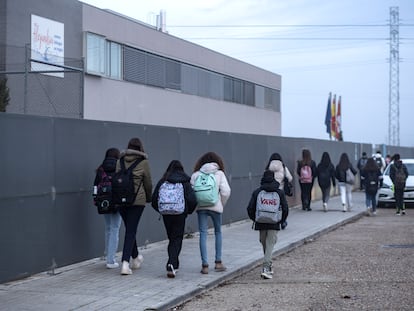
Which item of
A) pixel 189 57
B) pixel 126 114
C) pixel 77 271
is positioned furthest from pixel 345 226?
pixel 189 57

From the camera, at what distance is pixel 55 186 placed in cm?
966

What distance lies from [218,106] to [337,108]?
7.56 meters

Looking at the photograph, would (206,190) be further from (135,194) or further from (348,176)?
(348,176)

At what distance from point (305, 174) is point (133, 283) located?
12.1 metres

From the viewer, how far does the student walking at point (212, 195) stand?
993 cm

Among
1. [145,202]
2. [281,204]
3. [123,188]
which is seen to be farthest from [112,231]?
[281,204]

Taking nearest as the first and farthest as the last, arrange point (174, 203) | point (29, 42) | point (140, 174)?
point (174, 203), point (140, 174), point (29, 42)

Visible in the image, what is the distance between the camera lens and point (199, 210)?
1005cm

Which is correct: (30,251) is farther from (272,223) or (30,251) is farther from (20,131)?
(272,223)

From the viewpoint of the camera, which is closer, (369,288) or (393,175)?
(369,288)

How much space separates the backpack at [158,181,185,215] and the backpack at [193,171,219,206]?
0.44m

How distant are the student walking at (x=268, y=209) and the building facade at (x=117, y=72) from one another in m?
5.17

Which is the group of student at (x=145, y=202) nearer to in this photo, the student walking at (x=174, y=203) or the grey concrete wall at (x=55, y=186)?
the student walking at (x=174, y=203)

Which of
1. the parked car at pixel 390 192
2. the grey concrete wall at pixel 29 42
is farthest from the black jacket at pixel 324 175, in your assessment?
the grey concrete wall at pixel 29 42
